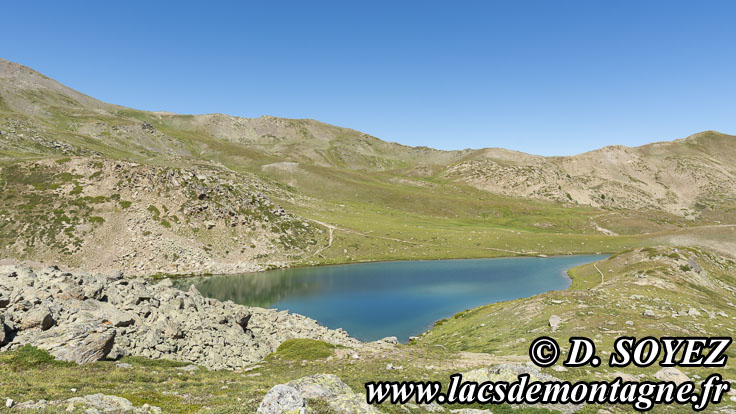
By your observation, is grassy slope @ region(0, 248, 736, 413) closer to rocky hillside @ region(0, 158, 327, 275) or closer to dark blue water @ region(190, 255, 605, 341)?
dark blue water @ region(190, 255, 605, 341)

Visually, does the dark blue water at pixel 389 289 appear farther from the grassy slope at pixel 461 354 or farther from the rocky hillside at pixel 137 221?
the rocky hillside at pixel 137 221

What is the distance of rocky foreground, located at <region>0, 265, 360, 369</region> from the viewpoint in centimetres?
2592

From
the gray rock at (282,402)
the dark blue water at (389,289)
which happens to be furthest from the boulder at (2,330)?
the dark blue water at (389,289)

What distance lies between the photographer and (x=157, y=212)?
102562 mm

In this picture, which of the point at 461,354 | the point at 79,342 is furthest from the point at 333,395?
the point at 461,354

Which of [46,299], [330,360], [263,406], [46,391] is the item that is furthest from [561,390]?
[46,299]

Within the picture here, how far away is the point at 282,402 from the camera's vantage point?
42.0ft

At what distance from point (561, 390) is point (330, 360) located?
19.7 metres

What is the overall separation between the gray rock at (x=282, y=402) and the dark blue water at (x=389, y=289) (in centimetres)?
3799

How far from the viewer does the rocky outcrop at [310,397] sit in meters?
12.6

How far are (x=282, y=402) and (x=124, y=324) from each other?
27.0 metres

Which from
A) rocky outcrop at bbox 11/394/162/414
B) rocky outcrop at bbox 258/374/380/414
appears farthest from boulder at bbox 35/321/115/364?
rocky outcrop at bbox 258/374/380/414

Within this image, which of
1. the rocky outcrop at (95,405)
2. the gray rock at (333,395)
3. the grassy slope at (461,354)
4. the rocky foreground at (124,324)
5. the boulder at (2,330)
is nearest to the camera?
the gray rock at (333,395)

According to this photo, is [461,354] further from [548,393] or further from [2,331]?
[2,331]
